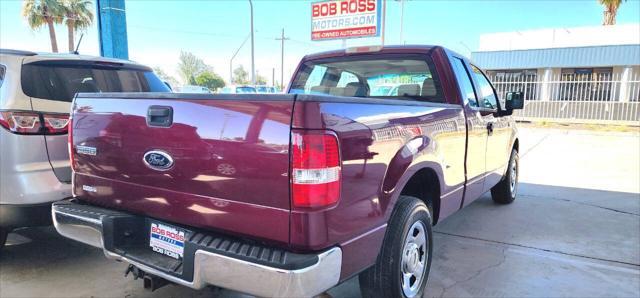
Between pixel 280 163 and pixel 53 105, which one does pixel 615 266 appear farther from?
pixel 53 105

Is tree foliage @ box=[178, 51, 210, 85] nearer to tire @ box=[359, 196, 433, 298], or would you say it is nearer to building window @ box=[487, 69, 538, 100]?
building window @ box=[487, 69, 538, 100]

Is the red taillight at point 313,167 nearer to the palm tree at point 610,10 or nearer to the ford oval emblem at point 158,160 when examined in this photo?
the ford oval emblem at point 158,160

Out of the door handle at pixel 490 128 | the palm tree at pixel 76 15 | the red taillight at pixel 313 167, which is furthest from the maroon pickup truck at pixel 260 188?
the palm tree at pixel 76 15

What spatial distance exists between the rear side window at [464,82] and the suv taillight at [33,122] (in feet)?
10.4

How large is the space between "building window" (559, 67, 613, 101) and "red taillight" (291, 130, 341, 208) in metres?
19.9

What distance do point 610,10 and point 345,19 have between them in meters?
14.8

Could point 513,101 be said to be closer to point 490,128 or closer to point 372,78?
point 490,128

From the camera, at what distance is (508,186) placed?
5.57m

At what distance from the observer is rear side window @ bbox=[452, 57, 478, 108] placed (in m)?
3.71

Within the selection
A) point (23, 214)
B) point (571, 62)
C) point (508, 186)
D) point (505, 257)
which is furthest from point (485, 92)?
point (571, 62)

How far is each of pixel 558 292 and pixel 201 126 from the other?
2.89m

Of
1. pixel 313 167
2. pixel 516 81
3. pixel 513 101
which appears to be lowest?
pixel 313 167

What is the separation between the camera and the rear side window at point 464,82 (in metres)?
3.71

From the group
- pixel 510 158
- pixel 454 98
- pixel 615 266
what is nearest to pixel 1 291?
pixel 454 98
